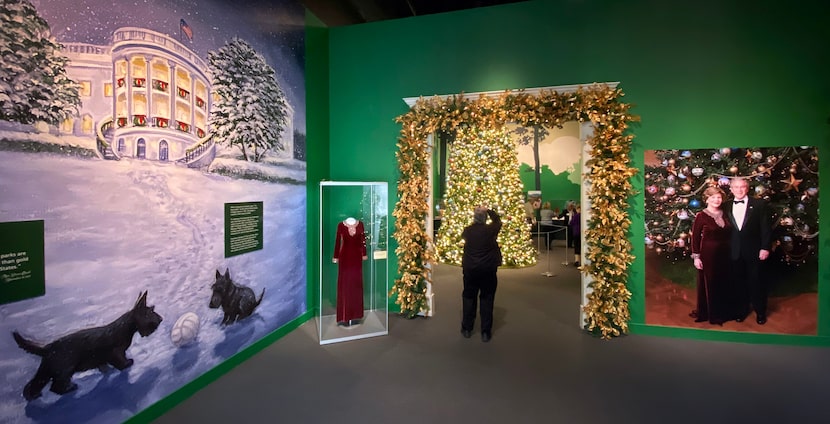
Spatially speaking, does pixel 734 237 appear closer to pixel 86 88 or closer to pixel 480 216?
pixel 480 216

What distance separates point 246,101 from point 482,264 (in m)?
2.89

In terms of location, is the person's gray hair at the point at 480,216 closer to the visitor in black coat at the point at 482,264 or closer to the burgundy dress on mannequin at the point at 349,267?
the visitor in black coat at the point at 482,264

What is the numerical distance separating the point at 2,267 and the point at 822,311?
264 inches

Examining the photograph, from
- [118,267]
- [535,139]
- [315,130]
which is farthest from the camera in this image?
[535,139]

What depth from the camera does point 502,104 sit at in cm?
445

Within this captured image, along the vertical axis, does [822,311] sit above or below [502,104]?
below

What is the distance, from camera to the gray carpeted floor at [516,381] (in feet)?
9.32

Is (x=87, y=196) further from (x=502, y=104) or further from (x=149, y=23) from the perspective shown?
(x=502, y=104)

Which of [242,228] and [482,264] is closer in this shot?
[242,228]

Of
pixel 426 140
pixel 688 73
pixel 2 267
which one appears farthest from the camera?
pixel 426 140

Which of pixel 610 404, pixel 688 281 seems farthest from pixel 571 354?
pixel 688 281

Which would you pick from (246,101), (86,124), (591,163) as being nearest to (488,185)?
(591,163)

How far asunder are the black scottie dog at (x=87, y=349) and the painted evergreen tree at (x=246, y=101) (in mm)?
1601

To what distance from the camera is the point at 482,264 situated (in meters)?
4.10
